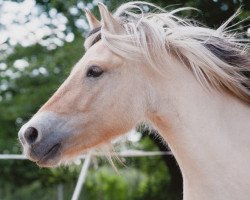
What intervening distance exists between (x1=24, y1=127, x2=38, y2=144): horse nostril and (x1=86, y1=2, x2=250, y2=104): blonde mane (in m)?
0.50

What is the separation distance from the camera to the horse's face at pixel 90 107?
2750mm

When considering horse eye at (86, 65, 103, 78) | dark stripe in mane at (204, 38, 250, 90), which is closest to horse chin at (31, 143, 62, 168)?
horse eye at (86, 65, 103, 78)

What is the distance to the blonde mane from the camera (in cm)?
268

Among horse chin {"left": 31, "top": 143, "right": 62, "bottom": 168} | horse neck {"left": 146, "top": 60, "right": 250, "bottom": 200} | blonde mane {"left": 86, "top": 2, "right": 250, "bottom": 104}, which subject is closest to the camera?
horse neck {"left": 146, "top": 60, "right": 250, "bottom": 200}

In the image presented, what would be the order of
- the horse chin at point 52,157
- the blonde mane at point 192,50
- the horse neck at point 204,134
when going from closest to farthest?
the horse neck at point 204,134
the blonde mane at point 192,50
the horse chin at point 52,157

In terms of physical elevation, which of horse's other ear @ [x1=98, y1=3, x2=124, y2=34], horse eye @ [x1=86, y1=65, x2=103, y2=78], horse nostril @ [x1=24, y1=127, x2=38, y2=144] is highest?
horse's other ear @ [x1=98, y1=3, x2=124, y2=34]

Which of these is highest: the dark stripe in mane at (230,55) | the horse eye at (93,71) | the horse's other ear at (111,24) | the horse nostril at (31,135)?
the dark stripe in mane at (230,55)

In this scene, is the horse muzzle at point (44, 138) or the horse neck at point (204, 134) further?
the horse muzzle at point (44, 138)

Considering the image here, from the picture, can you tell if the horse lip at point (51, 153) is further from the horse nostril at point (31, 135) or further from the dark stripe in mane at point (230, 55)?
the dark stripe in mane at point (230, 55)

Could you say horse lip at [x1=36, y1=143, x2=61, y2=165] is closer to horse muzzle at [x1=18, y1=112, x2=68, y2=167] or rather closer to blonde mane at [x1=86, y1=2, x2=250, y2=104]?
horse muzzle at [x1=18, y1=112, x2=68, y2=167]

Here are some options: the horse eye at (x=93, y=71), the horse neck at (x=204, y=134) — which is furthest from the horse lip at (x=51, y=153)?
the horse neck at (x=204, y=134)

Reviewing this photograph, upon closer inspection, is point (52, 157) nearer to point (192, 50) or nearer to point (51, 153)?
point (51, 153)

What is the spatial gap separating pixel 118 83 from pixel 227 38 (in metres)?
0.56

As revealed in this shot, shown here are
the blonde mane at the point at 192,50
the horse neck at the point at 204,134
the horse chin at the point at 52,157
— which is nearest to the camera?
the horse neck at the point at 204,134
